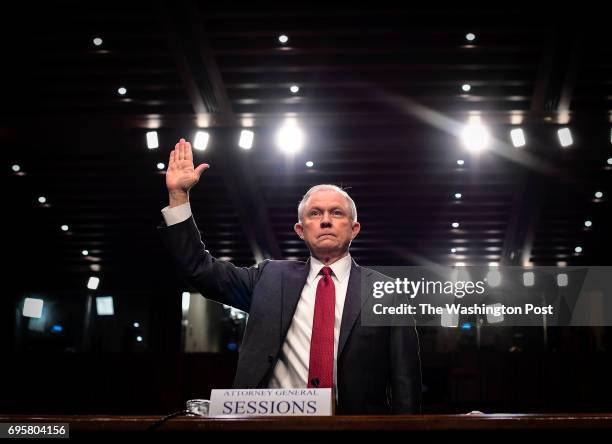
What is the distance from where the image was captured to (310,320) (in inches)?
94.7

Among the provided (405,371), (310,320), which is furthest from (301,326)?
(405,371)

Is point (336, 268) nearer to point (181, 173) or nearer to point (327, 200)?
point (327, 200)

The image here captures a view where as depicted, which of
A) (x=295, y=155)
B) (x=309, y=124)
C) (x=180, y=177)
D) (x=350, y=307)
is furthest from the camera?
(x=295, y=155)

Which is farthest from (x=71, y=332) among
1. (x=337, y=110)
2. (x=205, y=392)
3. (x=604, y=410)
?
(x=604, y=410)

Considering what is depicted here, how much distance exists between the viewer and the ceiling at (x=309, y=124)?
7227mm

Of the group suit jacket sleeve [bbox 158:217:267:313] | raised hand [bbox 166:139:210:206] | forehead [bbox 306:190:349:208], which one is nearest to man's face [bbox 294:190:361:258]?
forehead [bbox 306:190:349:208]

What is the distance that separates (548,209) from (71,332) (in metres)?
10.5

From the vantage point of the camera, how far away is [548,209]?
1017 cm

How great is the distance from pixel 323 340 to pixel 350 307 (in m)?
0.19

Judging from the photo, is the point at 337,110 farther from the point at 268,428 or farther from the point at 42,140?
the point at 268,428

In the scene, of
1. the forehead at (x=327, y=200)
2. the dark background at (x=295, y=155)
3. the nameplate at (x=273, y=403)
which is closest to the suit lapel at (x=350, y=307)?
the forehead at (x=327, y=200)

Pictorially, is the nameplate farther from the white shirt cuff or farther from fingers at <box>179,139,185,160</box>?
fingers at <box>179,139,185,160</box>

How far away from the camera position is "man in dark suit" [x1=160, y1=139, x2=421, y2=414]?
225 centimetres

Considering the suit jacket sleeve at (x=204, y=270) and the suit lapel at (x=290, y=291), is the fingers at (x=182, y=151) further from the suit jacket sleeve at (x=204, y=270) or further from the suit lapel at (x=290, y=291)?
the suit lapel at (x=290, y=291)
